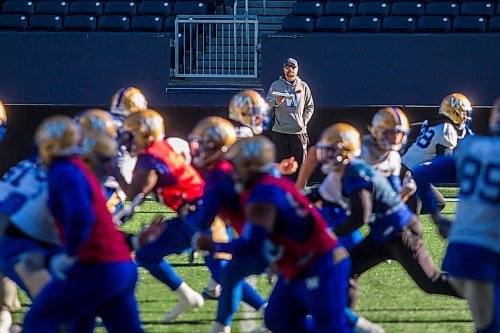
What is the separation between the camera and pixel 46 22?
19.1 m

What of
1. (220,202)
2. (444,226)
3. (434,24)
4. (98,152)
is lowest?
(444,226)

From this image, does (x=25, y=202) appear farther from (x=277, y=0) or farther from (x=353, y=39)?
(x=277, y=0)

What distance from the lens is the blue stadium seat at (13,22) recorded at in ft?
62.5

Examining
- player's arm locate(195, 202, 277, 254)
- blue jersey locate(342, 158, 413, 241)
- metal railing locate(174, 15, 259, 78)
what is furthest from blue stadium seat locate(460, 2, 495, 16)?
player's arm locate(195, 202, 277, 254)

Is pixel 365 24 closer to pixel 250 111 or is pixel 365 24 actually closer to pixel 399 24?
pixel 399 24

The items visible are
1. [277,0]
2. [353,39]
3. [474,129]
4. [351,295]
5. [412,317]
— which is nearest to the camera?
[351,295]

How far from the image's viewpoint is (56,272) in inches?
204

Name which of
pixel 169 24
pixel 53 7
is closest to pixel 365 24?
pixel 169 24

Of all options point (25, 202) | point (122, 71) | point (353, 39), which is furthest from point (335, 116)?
point (25, 202)

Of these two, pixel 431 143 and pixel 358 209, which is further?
pixel 431 143

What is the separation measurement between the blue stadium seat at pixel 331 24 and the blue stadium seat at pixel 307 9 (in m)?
0.26

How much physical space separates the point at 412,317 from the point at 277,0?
13324 millimetres

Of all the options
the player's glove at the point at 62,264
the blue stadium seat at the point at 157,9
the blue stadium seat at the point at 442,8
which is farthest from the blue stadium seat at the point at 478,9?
the player's glove at the point at 62,264

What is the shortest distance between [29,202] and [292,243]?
1.48 metres
